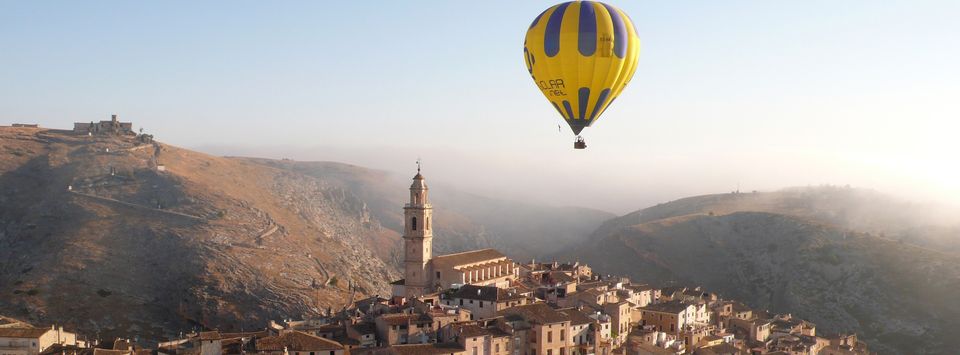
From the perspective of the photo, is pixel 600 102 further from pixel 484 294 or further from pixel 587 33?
pixel 484 294

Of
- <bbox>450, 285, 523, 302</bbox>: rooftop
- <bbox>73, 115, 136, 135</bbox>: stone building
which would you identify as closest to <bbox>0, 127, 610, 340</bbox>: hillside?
<bbox>73, 115, 136, 135</bbox>: stone building

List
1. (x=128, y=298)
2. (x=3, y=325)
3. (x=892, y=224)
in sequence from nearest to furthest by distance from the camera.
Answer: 1. (x=3, y=325)
2. (x=128, y=298)
3. (x=892, y=224)

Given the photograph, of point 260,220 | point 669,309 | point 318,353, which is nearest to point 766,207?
point 260,220

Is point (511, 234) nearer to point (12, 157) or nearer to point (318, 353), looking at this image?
point (12, 157)

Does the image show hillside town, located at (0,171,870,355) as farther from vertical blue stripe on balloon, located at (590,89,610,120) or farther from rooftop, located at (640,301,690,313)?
vertical blue stripe on balloon, located at (590,89,610,120)

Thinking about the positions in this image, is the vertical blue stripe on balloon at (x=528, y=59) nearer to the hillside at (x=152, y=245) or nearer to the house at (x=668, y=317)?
the house at (x=668, y=317)

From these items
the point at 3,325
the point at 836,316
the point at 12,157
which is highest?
the point at 12,157

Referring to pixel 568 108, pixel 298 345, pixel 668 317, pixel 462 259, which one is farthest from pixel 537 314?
pixel 462 259

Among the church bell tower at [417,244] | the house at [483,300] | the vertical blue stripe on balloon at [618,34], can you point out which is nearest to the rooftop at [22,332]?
the house at [483,300]
